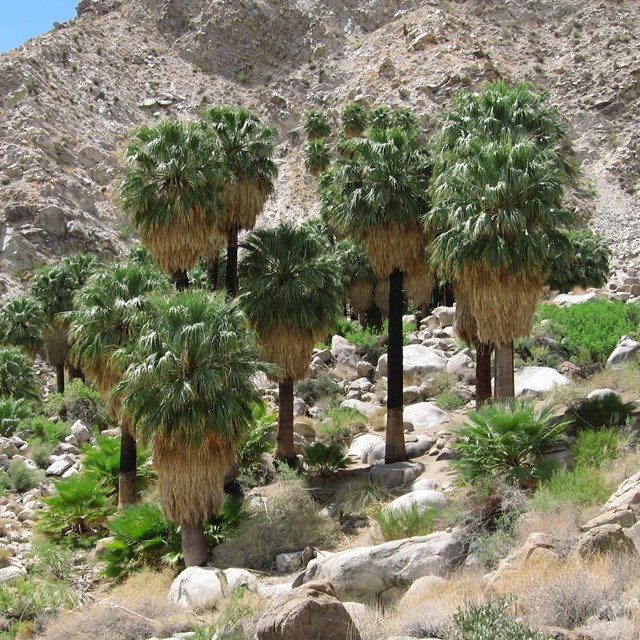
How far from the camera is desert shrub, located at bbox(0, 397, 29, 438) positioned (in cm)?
2727

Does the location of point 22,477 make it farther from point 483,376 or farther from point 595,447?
point 595,447

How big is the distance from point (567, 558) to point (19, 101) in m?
56.9

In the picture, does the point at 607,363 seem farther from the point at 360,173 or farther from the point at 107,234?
the point at 107,234

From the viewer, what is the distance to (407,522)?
14555 millimetres

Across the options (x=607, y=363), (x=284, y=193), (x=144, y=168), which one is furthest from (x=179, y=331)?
(x=284, y=193)

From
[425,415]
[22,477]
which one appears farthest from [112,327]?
[425,415]

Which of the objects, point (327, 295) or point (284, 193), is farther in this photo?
point (284, 193)

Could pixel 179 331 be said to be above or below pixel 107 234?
below

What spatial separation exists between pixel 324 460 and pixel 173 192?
7.98 m

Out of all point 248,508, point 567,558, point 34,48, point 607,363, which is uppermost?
point 34,48

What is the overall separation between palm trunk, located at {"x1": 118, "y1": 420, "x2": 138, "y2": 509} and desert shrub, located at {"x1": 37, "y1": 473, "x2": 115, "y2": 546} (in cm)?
55

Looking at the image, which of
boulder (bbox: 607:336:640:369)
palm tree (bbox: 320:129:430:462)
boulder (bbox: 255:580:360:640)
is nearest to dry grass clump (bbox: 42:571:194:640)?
boulder (bbox: 255:580:360:640)

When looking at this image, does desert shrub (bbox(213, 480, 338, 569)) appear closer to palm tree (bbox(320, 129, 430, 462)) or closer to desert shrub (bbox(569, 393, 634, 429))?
palm tree (bbox(320, 129, 430, 462))

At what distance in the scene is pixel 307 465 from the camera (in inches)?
825
